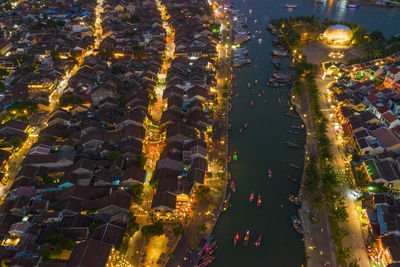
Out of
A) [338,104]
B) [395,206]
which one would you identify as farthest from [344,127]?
[395,206]

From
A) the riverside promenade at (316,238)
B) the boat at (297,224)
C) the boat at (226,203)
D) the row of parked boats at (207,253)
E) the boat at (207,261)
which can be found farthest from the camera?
the boat at (226,203)

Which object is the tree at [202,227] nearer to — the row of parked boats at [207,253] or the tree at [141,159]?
the row of parked boats at [207,253]

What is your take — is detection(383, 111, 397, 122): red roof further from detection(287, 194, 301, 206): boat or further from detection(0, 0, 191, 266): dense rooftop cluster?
Result: detection(0, 0, 191, 266): dense rooftop cluster

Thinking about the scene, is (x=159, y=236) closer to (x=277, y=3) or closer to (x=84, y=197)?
(x=84, y=197)

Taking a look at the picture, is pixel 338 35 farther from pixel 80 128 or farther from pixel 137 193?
pixel 137 193

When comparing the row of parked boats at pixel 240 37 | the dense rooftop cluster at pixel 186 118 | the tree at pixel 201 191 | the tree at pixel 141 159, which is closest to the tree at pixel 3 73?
the dense rooftop cluster at pixel 186 118
